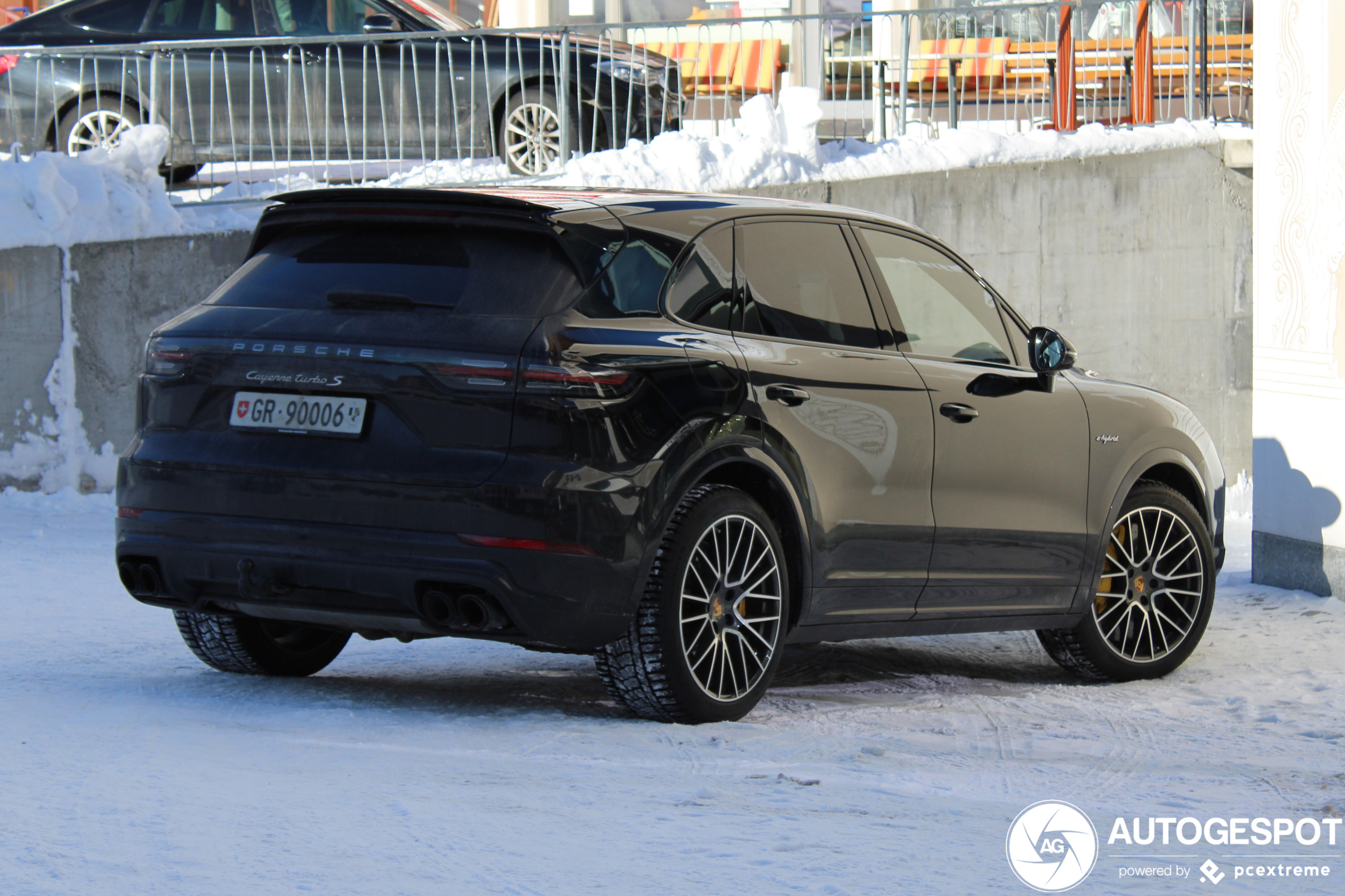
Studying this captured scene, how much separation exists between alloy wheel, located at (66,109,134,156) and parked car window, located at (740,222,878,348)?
9093mm

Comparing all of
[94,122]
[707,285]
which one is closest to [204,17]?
[94,122]

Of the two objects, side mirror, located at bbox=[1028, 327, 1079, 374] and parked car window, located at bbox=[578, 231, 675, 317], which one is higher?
parked car window, located at bbox=[578, 231, 675, 317]

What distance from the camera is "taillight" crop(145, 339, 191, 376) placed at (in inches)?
211

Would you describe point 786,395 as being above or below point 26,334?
above

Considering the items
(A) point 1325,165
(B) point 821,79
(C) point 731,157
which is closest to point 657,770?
(A) point 1325,165

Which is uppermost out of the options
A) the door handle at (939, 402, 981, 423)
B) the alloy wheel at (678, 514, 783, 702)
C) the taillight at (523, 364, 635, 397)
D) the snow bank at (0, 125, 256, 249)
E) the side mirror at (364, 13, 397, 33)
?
the side mirror at (364, 13, 397, 33)

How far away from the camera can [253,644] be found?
19.7 ft

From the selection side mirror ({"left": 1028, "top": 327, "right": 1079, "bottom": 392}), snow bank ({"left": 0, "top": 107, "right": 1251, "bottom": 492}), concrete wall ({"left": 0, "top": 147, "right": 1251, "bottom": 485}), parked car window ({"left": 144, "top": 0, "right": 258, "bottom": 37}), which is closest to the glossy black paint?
side mirror ({"left": 1028, "top": 327, "right": 1079, "bottom": 392})

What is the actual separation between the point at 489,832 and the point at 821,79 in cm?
1353

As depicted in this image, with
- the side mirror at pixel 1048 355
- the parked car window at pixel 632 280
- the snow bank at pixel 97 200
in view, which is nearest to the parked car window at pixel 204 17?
the snow bank at pixel 97 200

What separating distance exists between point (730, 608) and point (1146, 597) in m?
2.33

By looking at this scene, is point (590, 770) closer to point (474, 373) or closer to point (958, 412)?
point (474, 373)

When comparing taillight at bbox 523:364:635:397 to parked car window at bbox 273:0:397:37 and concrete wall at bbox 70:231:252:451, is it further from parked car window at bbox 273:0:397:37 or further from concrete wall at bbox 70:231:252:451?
parked car window at bbox 273:0:397:37

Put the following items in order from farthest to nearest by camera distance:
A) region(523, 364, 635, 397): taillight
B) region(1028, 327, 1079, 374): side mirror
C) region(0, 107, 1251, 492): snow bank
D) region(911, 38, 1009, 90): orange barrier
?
region(911, 38, 1009, 90): orange barrier < region(0, 107, 1251, 492): snow bank < region(1028, 327, 1079, 374): side mirror < region(523, 364, 635, 397): taillight
